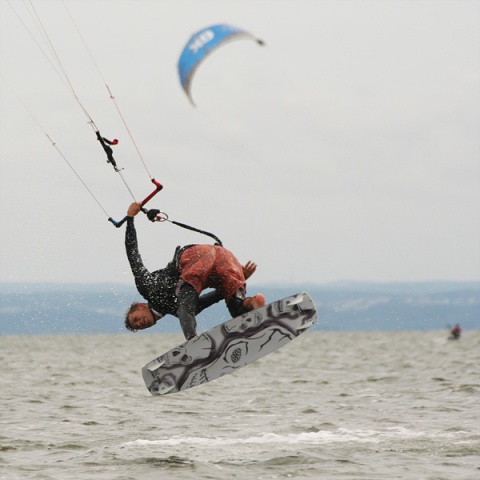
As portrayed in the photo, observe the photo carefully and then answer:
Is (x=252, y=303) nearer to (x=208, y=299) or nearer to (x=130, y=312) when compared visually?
(x=208, y=299)

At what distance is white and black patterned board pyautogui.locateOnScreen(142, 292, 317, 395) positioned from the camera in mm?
11156

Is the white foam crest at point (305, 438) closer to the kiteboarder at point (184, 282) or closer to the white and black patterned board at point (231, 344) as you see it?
the white and black patterned board at point (231, 344)

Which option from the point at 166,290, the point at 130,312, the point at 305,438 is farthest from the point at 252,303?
the point at 305,438

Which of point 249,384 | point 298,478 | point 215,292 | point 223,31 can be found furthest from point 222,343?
point 249,384

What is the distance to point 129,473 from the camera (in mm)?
11477

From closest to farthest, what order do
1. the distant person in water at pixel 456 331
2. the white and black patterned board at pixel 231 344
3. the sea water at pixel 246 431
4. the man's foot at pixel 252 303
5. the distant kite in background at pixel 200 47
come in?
1. the distant kite in background at pixel 200 47
2. the man's foot at pixel 252 303
3. the white and black patterned board at pixel 231 344
4. the sea water at pixel 246 431
5. the distant person in water at pixel 456 331

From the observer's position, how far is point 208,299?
10789 millimetres

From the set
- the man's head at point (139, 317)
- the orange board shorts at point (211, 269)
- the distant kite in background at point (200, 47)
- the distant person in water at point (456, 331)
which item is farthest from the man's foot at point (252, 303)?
the distant person in water at point (456, 331)

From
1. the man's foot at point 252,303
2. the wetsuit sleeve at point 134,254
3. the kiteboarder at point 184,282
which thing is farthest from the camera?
the man's foot at point 252,303

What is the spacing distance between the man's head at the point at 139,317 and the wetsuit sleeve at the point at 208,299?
1.78ft

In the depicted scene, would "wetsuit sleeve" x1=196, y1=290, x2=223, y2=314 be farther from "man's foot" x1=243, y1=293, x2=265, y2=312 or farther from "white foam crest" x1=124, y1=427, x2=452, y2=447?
"white foam crest" x1=124, y1=427, x2=452, y2=447

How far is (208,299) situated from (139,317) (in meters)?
0.82

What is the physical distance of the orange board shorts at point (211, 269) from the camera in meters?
10.4

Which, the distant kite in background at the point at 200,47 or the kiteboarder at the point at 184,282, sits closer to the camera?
the distant kite in background at the point at 200,47
